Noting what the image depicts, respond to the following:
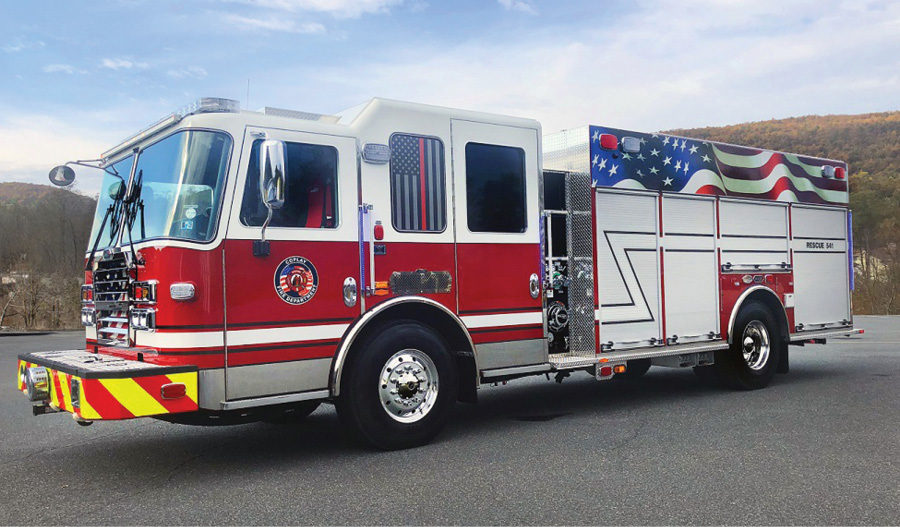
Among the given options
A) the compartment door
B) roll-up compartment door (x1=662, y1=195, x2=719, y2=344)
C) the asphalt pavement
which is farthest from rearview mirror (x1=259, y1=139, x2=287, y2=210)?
roll-up compartment door (x1=662, y1=195, x2=719, y2=344)

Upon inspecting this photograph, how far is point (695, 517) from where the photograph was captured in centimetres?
414

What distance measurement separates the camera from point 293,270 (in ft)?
17.8

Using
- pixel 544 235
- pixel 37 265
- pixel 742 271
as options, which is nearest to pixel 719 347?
pixel 742 271

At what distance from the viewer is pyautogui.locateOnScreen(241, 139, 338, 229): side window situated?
5.32 m

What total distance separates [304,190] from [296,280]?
66 centimetres

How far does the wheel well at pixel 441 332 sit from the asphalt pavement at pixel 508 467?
1.58ft

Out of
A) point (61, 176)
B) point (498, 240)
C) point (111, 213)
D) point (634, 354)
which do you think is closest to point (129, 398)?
point (111, 213)

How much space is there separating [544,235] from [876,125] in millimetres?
58929

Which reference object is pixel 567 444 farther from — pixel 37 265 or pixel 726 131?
pixel 726 131

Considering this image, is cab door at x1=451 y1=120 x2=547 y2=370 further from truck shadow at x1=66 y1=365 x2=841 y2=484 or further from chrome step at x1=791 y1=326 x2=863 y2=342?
chrome step at x1=791 y1=326 x2=863 y2=342

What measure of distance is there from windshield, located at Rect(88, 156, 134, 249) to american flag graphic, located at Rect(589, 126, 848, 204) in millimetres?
4093

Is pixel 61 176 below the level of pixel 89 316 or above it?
above

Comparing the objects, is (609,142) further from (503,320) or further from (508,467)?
(508,467)

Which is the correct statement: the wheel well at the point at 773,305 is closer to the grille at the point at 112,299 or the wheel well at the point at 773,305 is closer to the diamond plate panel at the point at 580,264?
the diamond plate panel at the point at 580,264
